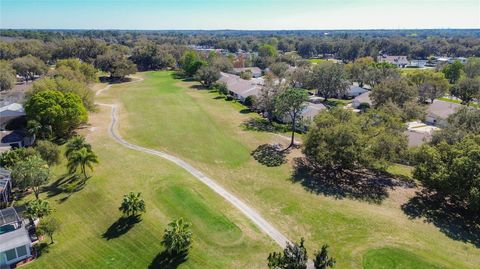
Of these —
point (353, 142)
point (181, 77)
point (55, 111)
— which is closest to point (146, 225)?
point (353, 142)

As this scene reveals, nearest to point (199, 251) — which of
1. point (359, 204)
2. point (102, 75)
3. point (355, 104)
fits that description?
point (359, 204)

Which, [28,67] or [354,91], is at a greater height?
[28,67]

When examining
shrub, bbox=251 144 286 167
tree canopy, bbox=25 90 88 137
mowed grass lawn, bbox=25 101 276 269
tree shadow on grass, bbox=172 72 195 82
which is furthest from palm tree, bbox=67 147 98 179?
tree shadow on grass, bbox=172 72 195 82

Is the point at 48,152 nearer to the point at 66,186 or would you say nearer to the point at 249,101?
the point at 66,186

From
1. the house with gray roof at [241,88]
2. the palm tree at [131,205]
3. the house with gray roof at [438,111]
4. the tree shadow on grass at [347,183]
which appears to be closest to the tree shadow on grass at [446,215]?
the tree shadow on grass at [347,183]

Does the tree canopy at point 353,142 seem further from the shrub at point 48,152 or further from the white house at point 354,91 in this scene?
the white house at point 354,91

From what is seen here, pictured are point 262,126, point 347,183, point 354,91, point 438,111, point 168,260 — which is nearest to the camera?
point 168,260

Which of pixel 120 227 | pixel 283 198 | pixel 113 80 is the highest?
pixel 120 227

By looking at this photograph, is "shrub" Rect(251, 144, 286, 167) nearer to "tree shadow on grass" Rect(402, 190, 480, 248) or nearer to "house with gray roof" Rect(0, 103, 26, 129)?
"tree shadow on grass" Rect(402, 190, 480, 248)
